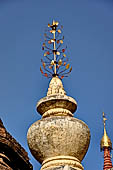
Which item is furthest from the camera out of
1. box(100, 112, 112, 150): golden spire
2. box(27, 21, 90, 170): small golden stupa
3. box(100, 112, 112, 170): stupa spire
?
box(100, 112, 112, 150): golden spire

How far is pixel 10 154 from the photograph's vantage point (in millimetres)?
5910

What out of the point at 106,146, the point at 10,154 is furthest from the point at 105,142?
the point at 10,154

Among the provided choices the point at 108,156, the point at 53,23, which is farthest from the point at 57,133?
the point at 108,156

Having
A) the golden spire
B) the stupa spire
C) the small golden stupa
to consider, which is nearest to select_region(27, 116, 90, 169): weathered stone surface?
the small golden stupa

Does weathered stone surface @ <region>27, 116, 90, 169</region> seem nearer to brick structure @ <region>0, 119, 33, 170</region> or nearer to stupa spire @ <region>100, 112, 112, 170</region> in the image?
brick structure @ <region>0, 119, 33, 170</region>

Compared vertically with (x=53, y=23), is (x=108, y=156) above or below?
above

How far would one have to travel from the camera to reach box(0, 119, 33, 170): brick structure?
5.75 meters

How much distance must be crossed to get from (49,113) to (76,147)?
58 centimetres

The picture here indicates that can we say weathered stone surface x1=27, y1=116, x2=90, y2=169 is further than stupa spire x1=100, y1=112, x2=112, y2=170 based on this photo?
No

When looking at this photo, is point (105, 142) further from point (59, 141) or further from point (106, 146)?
point (59, 141)

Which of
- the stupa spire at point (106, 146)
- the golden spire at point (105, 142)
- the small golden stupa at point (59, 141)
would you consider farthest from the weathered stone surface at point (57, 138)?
the golden spire at point (105, 142)

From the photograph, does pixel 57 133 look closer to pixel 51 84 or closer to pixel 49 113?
pixel 49 113

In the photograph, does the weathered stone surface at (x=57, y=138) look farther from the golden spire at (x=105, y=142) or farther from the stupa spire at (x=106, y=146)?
the golden spire at (x=105, y=142)

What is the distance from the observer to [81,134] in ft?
15.8
